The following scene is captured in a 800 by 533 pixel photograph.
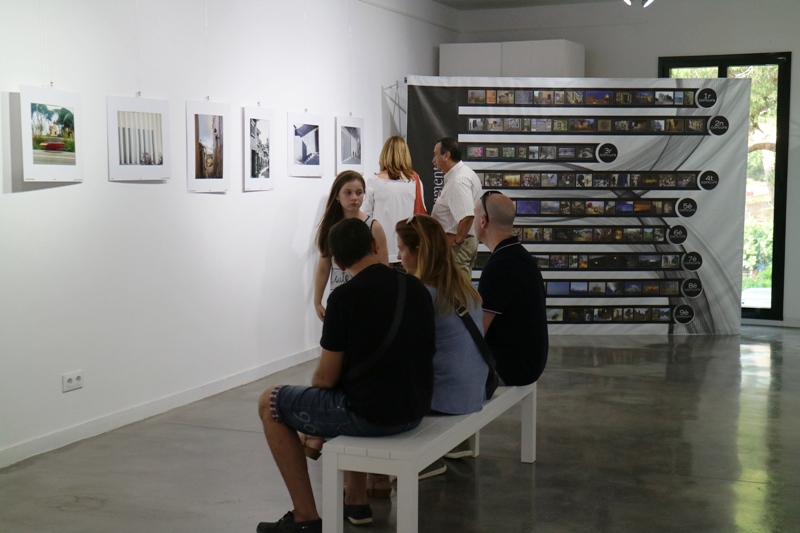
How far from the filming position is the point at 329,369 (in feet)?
11.0

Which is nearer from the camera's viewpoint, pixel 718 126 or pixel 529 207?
pixel 718 126

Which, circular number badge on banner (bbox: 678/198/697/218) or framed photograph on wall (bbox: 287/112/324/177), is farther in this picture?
circular number badge on banner (bbox: 678/198/697/218)

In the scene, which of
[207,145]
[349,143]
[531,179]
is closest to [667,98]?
[531,179]

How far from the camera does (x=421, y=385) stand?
3.43 metres

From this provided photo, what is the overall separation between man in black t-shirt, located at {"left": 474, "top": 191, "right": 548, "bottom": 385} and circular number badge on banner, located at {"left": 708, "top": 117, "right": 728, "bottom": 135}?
17.0ft

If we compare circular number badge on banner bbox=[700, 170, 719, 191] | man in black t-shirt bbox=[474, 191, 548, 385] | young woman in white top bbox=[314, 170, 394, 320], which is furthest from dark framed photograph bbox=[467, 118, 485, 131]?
man in black t-shirt bbox=[474, 191, 548, 385]

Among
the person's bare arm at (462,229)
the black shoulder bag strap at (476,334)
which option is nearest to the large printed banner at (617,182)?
the person's bare arm at (462,229)

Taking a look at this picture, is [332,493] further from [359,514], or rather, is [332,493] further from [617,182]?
[617,182]

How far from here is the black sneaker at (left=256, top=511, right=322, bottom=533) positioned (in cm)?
357

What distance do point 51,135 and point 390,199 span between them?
284 cm

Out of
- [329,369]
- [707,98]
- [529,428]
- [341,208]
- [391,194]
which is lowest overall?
[529,428]

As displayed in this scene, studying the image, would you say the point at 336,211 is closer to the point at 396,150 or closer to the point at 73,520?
the point at 396,150

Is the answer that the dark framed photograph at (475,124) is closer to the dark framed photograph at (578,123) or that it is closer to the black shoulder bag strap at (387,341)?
the dark framed photograph at (578,123)

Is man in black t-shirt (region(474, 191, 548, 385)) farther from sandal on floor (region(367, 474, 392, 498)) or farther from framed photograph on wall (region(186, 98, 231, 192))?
framed photograph on wall (region(186, 98, 231, 192))
